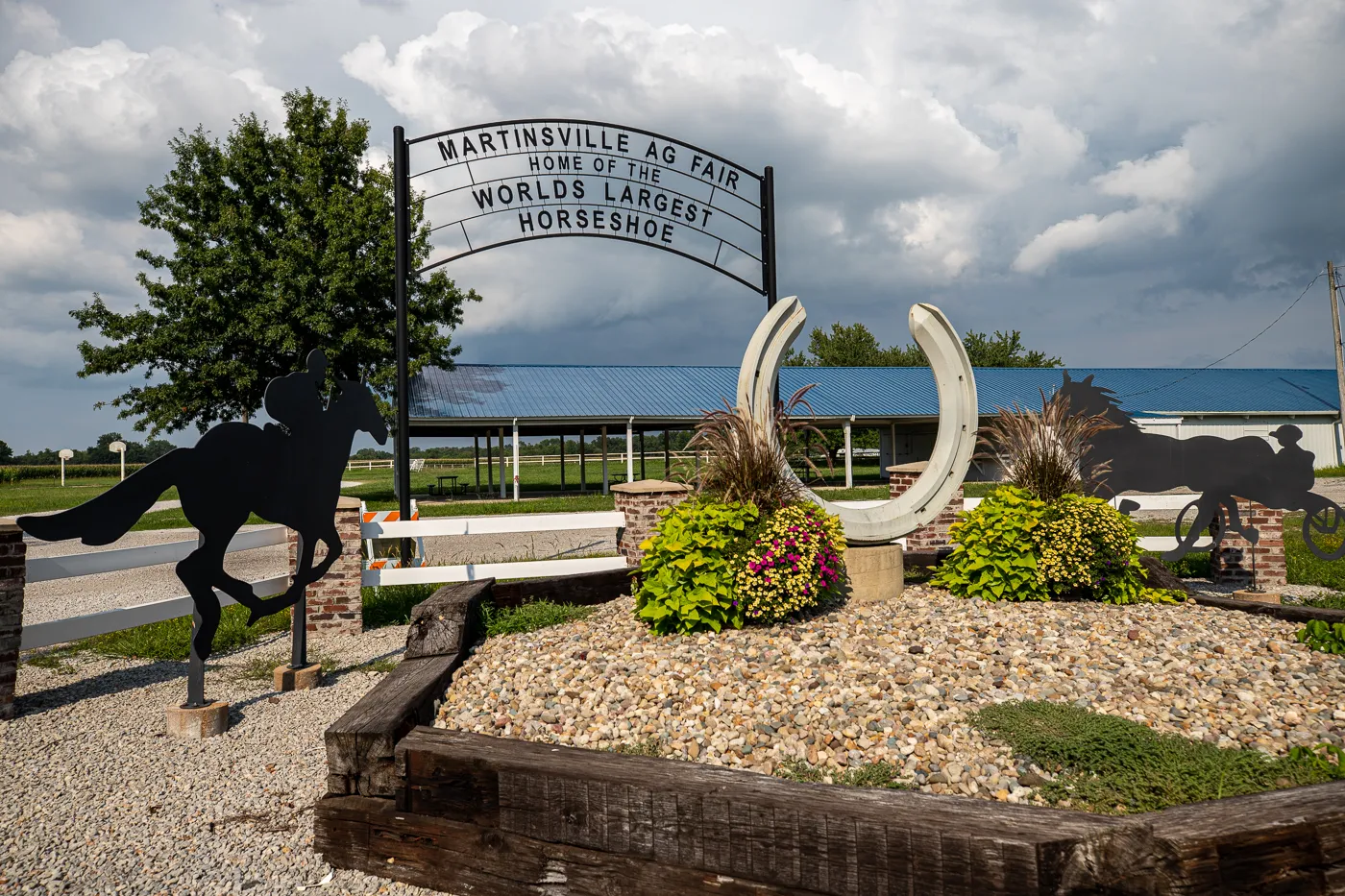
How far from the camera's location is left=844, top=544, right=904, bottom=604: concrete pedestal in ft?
18.3

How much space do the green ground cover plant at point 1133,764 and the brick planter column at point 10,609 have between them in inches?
221

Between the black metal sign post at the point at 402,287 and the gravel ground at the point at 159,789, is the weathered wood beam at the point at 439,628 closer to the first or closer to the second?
the gravel ground at the point at 159,789

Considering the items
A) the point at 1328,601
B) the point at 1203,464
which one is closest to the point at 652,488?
the point at 1203,464

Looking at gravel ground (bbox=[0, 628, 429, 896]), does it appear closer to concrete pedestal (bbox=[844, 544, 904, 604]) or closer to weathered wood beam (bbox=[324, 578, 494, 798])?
weathered wood beam (bbox=[324, 578, 494, 798])

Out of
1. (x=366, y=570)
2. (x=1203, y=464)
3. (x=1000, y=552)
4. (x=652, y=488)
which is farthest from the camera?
(x=652, y=488)

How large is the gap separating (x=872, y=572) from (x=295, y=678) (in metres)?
4.25

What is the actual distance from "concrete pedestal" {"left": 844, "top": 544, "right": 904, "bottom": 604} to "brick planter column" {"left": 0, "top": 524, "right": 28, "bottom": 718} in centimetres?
543

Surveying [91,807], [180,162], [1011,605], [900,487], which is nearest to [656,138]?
[900,487]

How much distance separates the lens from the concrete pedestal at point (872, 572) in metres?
5.59

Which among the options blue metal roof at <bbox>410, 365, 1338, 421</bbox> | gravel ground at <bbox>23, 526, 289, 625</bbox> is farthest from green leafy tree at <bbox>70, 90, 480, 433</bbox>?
gravel ground at <bbox>23, 526, 289, 625</bbox>

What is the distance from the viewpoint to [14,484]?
4600cm

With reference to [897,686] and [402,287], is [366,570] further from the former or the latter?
[897,686]

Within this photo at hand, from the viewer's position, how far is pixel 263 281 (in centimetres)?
A: 2191

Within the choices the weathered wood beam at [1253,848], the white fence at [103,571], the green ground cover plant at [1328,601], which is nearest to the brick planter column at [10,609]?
the white fence at [103,571]
